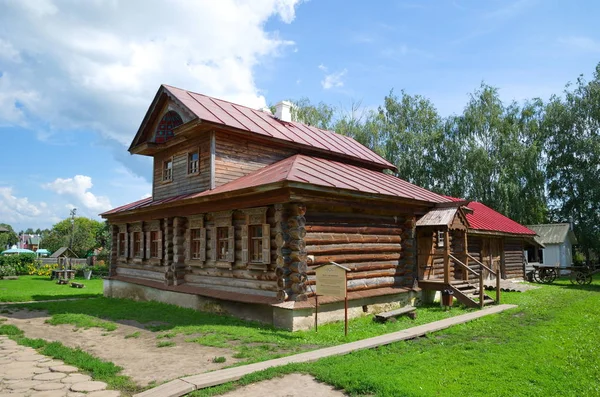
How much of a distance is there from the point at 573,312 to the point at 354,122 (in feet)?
88.9

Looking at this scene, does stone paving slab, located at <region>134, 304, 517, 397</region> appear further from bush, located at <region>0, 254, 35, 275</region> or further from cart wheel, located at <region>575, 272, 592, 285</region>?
bush, located at <region>0, 254, 35, 275</region>

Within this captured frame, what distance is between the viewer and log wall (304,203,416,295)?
12.3m

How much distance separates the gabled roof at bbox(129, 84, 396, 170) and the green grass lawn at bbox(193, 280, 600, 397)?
908 centimetres

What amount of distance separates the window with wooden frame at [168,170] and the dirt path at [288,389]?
12367mm

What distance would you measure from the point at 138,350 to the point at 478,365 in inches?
274

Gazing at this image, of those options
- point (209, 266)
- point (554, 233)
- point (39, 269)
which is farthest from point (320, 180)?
point (39, 269)

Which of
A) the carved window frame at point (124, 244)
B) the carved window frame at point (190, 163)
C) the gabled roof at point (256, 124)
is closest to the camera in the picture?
the gabled roof at point (256, 124)

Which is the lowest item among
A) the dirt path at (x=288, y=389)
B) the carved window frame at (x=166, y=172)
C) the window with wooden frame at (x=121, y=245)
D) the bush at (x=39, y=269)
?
the bush at (x=39, y=269)

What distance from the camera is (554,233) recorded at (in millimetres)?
37000

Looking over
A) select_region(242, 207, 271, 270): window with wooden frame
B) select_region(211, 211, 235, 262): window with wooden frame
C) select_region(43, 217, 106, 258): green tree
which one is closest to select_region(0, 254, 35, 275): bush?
select_region(43, 217, 106, 258): green tree

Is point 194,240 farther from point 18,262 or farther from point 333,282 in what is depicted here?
point 18,262

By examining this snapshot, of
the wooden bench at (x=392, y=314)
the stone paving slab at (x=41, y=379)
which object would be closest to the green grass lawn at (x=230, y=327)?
the wooden bench at (x=392, y=314)

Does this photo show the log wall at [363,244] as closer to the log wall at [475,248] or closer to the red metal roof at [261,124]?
the red metal roof at [261,124]

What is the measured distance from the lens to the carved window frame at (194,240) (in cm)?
1498
